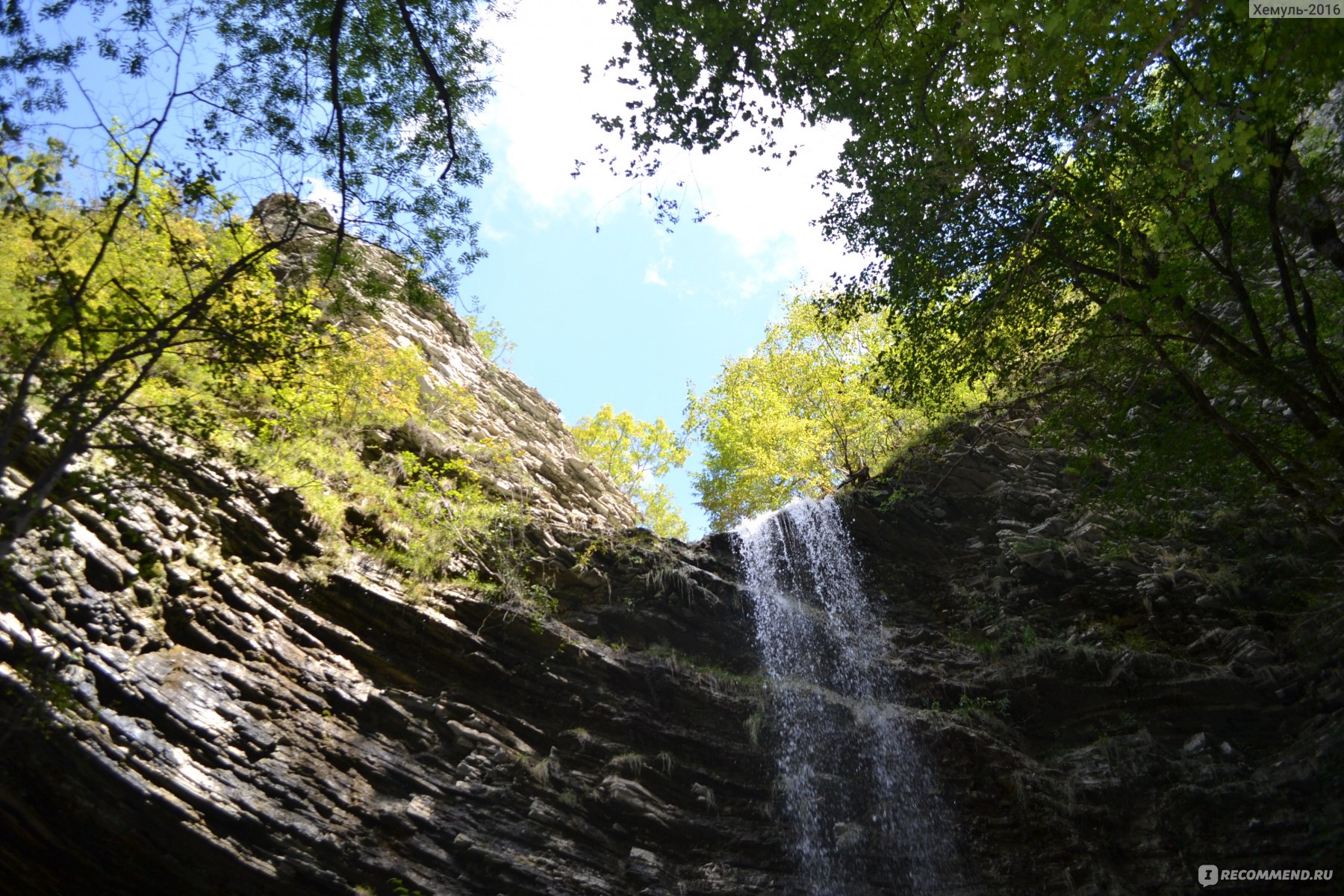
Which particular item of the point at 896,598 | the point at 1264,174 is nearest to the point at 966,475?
the point at 896,598

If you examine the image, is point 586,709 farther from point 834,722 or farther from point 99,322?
point 99,322

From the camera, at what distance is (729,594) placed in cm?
1322

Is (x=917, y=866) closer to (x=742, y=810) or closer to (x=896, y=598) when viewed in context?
(x=742, y=810)

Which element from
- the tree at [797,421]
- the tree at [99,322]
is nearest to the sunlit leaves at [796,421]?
the tree at [797,421]

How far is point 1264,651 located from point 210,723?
13013 mm

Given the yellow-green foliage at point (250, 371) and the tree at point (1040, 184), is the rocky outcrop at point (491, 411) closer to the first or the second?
the yellow-green foliage at point (250, 371)

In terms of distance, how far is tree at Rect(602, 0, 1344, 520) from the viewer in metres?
6.48

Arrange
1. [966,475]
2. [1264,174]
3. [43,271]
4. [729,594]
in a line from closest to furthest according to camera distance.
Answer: [1264,174], [43,271], [729,594], [966,475]

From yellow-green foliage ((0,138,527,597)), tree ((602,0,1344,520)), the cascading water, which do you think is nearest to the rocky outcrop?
yellow-green foliage ((0,138,527,597))

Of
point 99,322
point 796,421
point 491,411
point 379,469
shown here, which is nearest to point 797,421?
point 796,421

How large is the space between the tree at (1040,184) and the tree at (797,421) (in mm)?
8050

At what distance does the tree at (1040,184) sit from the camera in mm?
6480

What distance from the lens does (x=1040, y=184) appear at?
8648 mm

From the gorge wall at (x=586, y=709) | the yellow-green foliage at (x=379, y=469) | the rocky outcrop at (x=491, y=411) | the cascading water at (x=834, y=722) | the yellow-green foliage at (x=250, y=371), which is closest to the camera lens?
the yellow-green foliage at (x=250, y=371)
